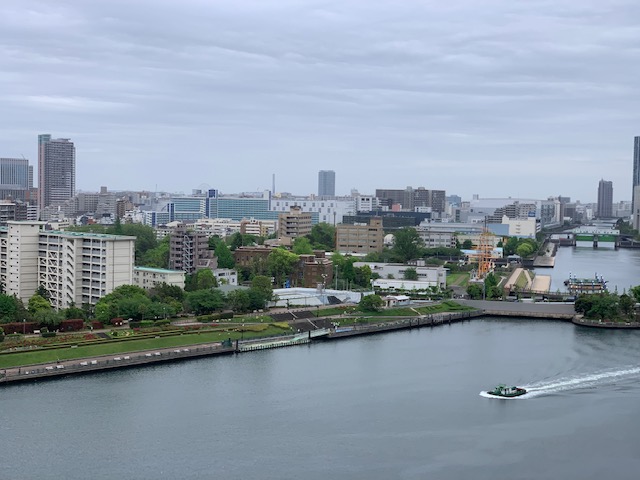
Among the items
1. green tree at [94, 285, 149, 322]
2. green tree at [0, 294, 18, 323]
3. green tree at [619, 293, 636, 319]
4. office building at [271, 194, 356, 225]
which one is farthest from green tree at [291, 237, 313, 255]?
office building at [271, 194, 356, 225]

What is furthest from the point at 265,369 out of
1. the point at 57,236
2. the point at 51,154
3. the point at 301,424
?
the point at 51,154

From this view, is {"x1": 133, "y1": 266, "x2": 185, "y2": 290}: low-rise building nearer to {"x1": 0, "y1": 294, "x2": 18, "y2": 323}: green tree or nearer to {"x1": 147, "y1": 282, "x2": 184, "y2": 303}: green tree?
{"x1": 147, "y1": 282, "x2": 184, "y2": 303}: green tree

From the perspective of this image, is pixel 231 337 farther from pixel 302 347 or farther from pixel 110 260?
pixel 110 260

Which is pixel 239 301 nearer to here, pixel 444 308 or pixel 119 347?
pixel 119 347

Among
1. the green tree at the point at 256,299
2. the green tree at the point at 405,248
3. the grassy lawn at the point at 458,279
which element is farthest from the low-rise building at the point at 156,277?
the green tree at the point at 405,248

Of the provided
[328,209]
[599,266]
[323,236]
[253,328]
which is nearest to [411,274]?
[253,328]
